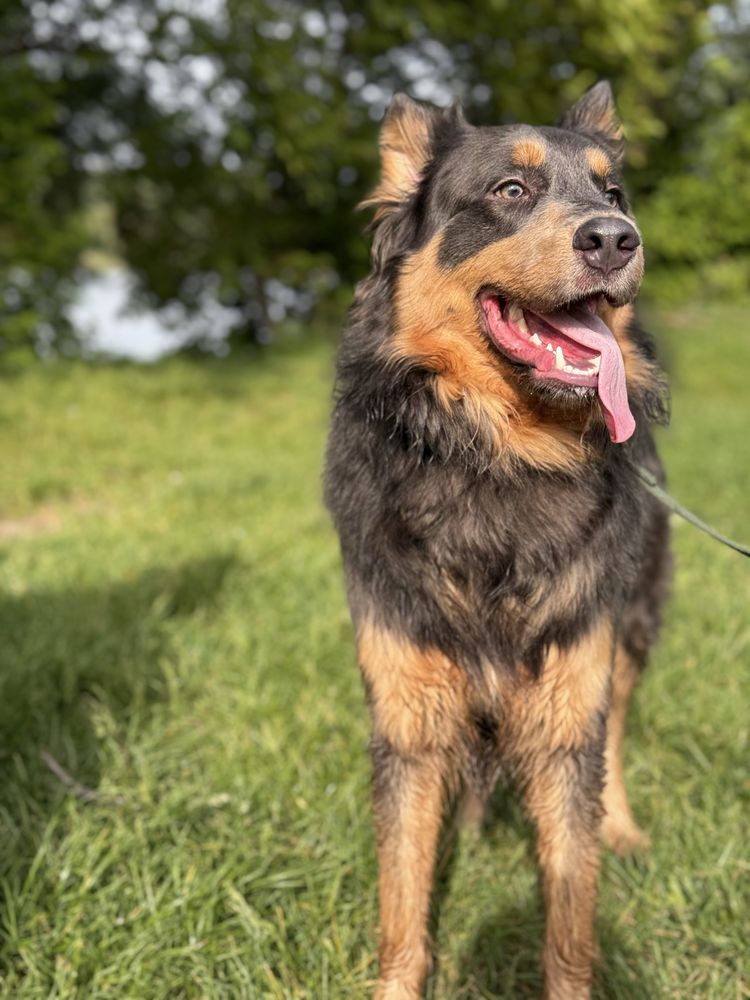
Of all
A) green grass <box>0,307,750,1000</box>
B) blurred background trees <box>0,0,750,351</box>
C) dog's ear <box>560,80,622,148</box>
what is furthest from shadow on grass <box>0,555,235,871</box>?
blurred background trees <box>0,0,750,351</box>

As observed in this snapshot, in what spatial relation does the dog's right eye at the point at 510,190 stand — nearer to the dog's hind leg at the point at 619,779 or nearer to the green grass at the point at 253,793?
the green grass at the point at 253,793

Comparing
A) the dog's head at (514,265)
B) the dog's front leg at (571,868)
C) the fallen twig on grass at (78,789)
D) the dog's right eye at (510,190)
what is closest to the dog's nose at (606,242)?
the dog's head at (514,265)

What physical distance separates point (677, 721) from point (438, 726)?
165 cm

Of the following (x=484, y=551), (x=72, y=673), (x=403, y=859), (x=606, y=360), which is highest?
(x=606, y=360)

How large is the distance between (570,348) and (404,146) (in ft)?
2.78

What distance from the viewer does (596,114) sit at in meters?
2.96

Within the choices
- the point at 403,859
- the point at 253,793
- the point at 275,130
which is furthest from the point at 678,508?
the point at 275,130

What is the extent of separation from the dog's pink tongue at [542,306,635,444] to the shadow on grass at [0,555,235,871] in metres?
2.09

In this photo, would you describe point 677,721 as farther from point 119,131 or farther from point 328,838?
point 119,131

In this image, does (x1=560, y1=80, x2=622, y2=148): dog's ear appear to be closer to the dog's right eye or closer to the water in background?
the dog's right eye

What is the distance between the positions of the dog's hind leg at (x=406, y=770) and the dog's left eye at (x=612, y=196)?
131cm

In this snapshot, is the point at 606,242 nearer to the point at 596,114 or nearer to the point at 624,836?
the point at 596,114

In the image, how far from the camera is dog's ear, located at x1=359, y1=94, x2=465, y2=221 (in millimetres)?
2740

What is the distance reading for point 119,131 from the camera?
1405 centimetres
